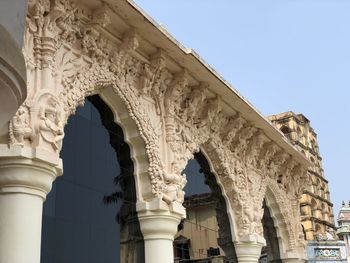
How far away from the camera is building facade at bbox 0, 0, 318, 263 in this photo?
588 centimetres

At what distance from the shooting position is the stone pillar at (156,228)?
7809 mm

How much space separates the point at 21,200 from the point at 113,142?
2.70 m

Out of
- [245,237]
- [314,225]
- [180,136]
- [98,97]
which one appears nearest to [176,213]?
[180,136]

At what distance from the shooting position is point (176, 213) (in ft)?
26.6

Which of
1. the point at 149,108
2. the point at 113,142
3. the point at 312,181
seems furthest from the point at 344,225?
the point at 113,142

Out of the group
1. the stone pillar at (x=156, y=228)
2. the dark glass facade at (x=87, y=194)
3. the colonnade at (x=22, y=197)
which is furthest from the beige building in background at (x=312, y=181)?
the colonnade at (x=22, y=197)

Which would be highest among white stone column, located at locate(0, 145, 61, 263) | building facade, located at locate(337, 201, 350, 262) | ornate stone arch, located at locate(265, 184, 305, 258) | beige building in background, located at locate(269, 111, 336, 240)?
beige building in background, located at locate(269, 111, 336, 240)

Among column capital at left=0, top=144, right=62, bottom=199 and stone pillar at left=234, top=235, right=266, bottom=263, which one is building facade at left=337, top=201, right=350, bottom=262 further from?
column capital at left=0, top=144, right=62, bottom=199

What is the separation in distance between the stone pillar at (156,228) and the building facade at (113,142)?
0.05 ft

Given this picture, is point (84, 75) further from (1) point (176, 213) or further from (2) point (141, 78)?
(1) point (176, 213)

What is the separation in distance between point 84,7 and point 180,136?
273cm

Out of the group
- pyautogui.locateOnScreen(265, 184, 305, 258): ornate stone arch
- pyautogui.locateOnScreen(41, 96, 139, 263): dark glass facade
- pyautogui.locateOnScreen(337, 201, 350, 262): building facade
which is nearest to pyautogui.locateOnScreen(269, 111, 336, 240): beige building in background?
pyautogui.locateOnScreen(337, 201, 350, 262): building facade

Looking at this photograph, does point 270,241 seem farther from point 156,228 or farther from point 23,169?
point 23,169

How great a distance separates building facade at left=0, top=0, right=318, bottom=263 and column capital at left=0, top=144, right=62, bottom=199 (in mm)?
11
